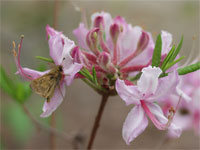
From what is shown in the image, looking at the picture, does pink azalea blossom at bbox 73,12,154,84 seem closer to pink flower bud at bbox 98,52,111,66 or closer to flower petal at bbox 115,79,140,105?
pink flower bud at bbox 98,52,111,66

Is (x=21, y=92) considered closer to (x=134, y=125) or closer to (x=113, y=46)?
(x=113, y=46)

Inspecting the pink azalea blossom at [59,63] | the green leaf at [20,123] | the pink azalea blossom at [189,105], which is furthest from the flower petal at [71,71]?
the green leaf at [20,123]

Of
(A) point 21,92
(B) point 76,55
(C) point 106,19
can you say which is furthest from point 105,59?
(A) point 21,92

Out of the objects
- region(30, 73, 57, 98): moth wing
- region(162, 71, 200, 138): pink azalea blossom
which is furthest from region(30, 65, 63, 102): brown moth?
region(162, 71, 200, 138): pink azalea blossom

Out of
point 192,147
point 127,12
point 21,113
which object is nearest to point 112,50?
point 21,113

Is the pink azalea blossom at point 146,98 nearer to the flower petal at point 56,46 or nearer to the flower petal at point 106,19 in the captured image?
the flower petal at point 56,46

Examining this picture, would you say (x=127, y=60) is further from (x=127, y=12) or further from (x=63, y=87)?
(x=127, y=12)

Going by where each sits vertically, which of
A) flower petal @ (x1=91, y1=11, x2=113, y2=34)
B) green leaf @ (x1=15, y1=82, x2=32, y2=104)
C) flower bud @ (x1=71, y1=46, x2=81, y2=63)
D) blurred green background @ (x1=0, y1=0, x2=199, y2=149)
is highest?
flower petal @ (x1=91, y1=11, x2=113, y2=34)

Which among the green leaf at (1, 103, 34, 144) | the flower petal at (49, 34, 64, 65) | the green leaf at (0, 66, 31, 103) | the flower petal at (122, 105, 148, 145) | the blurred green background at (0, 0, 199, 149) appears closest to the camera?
the flower petal at (122, 105, 148, 145)
